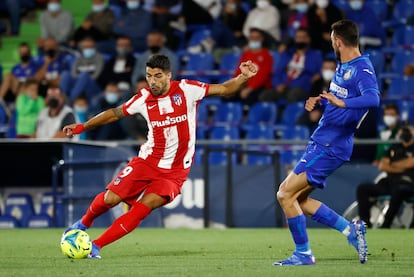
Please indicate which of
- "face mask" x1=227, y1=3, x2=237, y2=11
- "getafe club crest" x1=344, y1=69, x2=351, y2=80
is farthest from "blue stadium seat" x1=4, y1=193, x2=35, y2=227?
Answer: "getafe club crest" x1=344, y1=69, x2=351, y2=80

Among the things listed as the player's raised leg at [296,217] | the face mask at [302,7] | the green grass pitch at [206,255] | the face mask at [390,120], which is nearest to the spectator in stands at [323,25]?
the face mask at [302,7]

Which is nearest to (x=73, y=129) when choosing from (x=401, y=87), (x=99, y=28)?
(x=401, y=87)

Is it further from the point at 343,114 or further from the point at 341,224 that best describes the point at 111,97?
the point at 343,114

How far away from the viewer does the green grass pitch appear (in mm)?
8484

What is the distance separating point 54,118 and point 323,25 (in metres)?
5.60

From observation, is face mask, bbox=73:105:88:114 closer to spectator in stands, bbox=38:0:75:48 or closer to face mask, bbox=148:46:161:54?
face mask, bbox=148:46:161:54

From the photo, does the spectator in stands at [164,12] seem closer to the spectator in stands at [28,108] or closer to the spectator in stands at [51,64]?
the spectator in stands at [51,64]

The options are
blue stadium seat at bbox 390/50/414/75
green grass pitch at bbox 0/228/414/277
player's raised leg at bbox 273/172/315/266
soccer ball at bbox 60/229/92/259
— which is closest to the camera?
green grass pitch at bbox 0/228/414/277

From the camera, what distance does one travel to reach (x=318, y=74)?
19750 mm

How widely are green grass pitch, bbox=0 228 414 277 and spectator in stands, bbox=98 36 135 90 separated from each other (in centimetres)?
623

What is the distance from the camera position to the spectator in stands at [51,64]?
2194 centimetres

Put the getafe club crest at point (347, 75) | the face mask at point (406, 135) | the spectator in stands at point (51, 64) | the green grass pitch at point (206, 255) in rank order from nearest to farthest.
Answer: the green grass pitch at point (206, 255) < the getafe club crest at point (347, 75) < the face mask at point (406, 135) < the spectator in stands at point (51, 64)

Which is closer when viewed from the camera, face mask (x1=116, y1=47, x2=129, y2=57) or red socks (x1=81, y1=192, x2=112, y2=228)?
red socks (x1=81, y1=192, x2=112, y2=228)

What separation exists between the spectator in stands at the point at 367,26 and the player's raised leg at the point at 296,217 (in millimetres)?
11583
